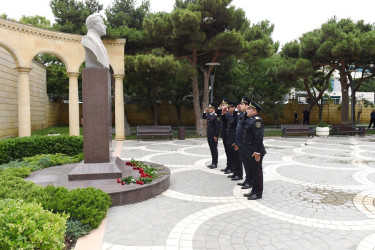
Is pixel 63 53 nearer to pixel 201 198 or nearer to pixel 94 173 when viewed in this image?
pixel 94 173

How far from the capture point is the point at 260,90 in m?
25.4

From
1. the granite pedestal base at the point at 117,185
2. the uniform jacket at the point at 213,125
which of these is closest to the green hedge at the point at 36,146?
the granite pedestal base at the point at 117,185

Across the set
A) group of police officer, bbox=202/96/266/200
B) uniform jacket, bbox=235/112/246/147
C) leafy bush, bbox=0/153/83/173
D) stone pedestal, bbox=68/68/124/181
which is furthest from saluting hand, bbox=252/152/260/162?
leafy bush, bbox=0/153/83/173

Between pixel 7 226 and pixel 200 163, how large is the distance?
680 centimetres

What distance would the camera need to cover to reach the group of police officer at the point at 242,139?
5.20 meters

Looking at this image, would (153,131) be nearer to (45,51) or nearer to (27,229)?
(45,51)

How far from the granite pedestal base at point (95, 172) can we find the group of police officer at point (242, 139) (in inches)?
112

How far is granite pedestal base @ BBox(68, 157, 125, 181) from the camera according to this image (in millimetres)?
5586

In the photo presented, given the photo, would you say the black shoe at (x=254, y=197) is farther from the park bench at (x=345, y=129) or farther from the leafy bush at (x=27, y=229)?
the park bench at (x=345, y=129)

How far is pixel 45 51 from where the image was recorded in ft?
46.5

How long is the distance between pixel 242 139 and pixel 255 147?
84 centimetres

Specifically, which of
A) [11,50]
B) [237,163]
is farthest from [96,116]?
[11,50]

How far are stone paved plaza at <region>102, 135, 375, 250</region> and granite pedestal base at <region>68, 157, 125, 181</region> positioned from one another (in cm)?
113

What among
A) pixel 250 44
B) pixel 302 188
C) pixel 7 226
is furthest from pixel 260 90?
pixel 7 226
